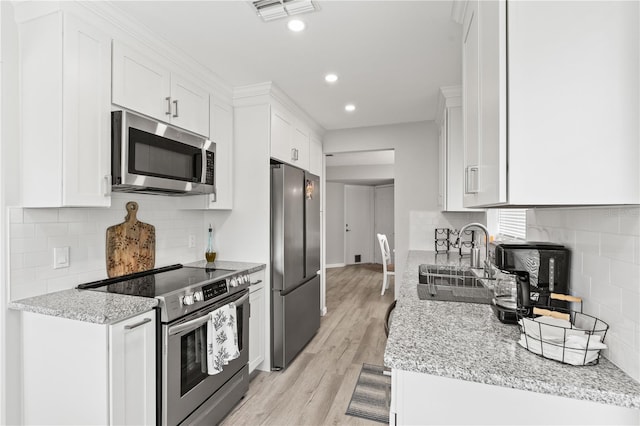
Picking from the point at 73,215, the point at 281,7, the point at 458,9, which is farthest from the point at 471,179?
the point at 73,215

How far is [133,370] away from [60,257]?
0.81 metres

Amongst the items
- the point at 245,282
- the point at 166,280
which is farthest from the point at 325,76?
the point at 166,280

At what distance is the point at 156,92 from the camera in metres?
2.08

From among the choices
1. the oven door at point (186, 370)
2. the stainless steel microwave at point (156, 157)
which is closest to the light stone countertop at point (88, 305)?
the oven door at point (186, 370)

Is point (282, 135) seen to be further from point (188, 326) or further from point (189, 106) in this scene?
point (188, 326)

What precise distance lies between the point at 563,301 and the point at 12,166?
256cm

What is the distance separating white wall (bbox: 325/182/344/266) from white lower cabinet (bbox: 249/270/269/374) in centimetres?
520

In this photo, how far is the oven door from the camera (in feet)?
5.61

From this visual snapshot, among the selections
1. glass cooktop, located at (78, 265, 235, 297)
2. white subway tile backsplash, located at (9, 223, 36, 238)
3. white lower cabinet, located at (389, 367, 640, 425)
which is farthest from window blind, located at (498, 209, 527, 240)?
white subway tile backsplash, located at (9, 223, 36, 238)

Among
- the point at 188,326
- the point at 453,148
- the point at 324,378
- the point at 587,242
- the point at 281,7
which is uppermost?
the point at 281,7

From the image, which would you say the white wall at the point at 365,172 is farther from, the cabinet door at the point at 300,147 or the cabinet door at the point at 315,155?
the cabinet door at the point at 300,147

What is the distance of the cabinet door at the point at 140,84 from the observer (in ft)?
6.02

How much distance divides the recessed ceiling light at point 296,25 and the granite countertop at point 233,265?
5.45 feet

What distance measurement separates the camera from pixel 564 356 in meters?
0.95
